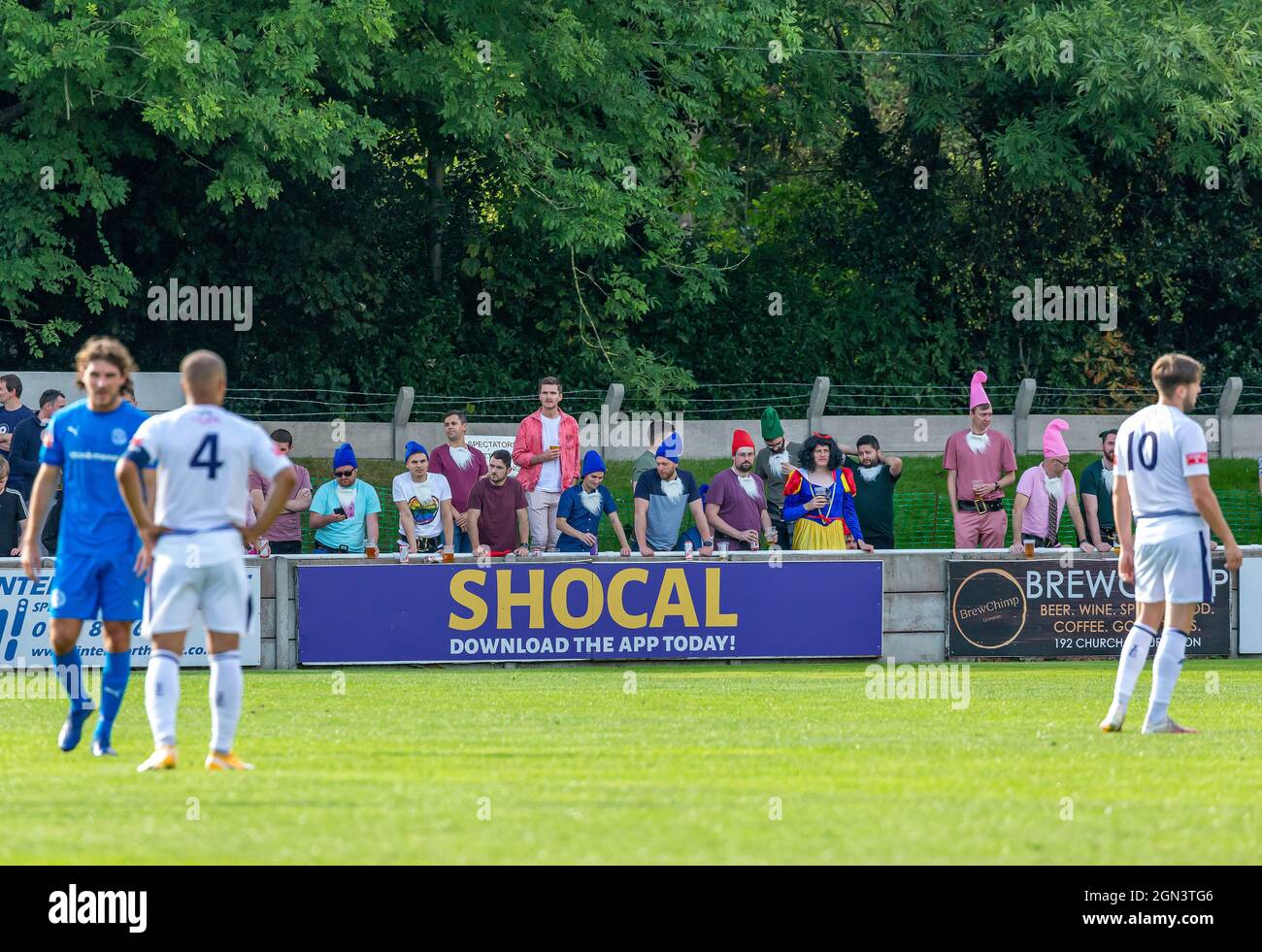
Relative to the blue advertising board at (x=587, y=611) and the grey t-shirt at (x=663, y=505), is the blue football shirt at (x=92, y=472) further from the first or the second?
the grey t-shirt at (x=663, y=505)

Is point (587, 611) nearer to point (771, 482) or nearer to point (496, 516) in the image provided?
point (496, 516)

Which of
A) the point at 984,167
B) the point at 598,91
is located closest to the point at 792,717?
the point at 598,91

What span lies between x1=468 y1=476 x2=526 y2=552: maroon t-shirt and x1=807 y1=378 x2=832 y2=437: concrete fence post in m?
11.1

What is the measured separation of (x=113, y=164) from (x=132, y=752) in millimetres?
19912

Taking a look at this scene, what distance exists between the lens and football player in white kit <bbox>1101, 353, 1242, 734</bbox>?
10773mm

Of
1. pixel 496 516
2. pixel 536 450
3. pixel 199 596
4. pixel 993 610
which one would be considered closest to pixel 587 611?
pixel 496 516

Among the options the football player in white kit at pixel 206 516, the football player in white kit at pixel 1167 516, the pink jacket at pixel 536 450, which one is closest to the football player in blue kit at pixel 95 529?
the football player in white kit at pixel 206 516

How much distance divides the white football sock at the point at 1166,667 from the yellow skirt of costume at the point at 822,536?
27.9ft

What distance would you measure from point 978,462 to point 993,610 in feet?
5.39

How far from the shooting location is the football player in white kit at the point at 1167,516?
1077 centimetres

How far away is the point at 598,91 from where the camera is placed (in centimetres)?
2881

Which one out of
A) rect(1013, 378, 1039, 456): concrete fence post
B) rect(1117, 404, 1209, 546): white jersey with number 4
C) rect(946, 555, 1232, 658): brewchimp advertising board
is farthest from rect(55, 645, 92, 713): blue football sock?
rect(1013, 378, 1039, 456): concrete fence post

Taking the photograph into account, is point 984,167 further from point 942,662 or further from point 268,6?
point 942,662
